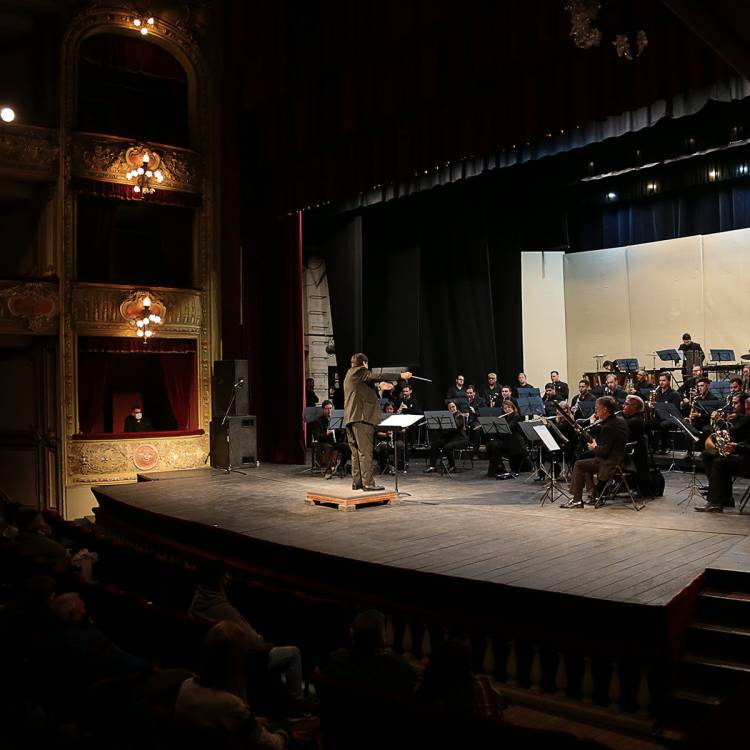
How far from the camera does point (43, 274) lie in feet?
38.1

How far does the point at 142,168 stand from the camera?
1181 centimetres

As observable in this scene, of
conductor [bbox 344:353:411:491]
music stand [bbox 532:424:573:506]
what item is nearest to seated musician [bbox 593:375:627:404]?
music stand [bbox 532:424:573:506]

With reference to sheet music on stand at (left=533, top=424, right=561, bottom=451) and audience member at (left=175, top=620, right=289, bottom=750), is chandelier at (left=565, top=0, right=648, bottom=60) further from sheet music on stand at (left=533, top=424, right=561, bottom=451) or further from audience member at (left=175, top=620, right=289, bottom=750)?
sheet music on stand at (left=533, top=424, right=561, bottom=451)

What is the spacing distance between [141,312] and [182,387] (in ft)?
4.82

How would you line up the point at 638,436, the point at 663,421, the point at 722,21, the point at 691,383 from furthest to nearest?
the point at 691,383
the point at 663,421
the point at 638,436
the point at 722,21

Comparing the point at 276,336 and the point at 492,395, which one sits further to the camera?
the point at 276,336

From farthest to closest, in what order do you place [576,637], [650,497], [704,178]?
[704,178], [650,497], [576,637]

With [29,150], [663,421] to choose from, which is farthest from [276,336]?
[663,421]

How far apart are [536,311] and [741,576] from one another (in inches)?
448

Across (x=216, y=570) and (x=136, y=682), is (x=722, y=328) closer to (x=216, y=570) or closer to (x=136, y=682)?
(x=216, y=570)

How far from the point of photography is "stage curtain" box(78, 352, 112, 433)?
39.3 feet

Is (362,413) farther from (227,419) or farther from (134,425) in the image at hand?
(134,425)

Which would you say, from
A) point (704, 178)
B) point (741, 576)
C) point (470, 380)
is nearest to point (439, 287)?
point (470, 380)

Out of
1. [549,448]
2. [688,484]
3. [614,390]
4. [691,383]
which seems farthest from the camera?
[691,383]
